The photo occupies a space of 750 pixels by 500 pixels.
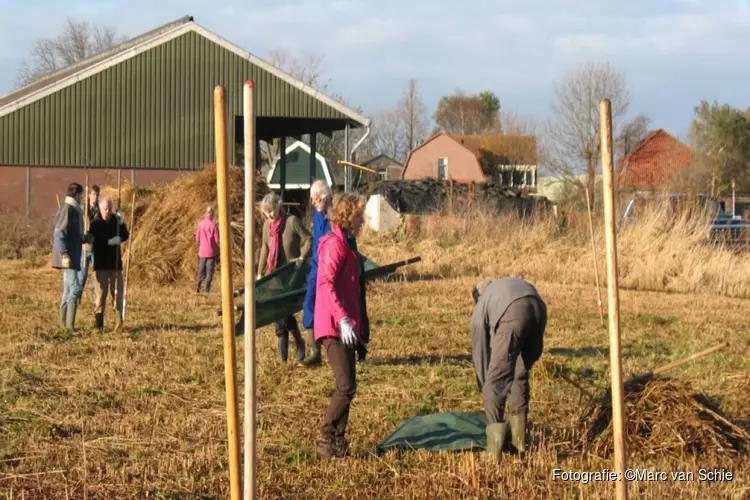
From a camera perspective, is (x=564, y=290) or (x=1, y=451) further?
(x=564, y=290)

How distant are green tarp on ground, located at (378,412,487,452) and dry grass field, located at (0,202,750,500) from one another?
17cm

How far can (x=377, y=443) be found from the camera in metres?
6.98

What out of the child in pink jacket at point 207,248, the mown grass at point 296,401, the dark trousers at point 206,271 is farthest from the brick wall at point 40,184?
the mown grass at point 296,401

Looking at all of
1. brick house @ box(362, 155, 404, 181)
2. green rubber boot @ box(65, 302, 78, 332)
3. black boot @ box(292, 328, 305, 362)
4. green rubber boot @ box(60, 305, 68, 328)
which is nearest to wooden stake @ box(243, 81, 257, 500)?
black boot @ box(292, 328, 305, 362)

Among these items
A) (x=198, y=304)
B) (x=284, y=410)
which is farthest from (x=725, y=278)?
(x=284, y=410)

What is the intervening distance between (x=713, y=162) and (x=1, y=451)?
5066 cm

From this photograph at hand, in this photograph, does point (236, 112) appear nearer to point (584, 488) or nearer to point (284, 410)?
point (284, 410)

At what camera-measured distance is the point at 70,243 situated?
39.3 ft

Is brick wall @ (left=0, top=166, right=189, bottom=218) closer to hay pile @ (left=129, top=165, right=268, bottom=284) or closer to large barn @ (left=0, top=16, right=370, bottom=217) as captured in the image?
large barn @ (left=0, top=16, right=370, bottom=217)

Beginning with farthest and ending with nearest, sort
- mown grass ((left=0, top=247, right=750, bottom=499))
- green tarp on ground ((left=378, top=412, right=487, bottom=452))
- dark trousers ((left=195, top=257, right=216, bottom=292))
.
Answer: dark trousers ((left=195, top=257, right=216, bottom=292))
green tarp on ground ((left=378, top=412, right=487, bottom=452))
mown grass ((left=0, top=247, right=750, bottom=499))

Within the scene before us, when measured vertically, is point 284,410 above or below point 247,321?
below

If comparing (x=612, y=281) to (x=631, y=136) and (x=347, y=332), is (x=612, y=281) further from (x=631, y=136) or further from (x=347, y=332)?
(x=631, y=136)

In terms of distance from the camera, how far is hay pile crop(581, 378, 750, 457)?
6438mm

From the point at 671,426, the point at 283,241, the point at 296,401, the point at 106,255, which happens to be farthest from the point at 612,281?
the point at 106,255
